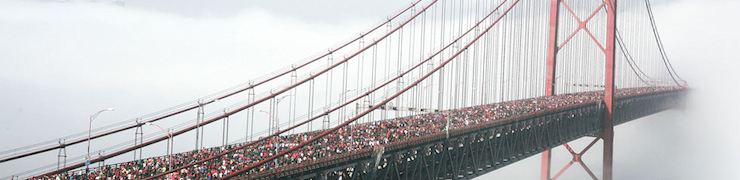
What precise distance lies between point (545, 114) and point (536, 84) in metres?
13.9

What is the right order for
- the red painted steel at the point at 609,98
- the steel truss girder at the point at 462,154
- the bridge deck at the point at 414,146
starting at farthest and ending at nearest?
the red painted steel at the point at 609,98
the bridge deck at the point at 414,146
the steel truss girder at the point at 462,154

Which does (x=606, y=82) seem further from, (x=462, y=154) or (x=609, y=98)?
(x=462, y=154)

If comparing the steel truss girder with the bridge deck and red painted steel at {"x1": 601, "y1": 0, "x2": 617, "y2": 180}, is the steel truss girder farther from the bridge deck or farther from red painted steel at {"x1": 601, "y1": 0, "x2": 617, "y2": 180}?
red painted steel at {"x1": 601, "y1": 0, "x2": 617, "y2": 180}

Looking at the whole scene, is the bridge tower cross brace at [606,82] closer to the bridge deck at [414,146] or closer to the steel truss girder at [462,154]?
the steel truss girder at [462,154]

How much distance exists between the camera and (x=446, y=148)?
73.6 ft

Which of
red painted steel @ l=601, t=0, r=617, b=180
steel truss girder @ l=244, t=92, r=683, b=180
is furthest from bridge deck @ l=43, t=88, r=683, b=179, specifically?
red painted steel @ l=601, t=0, r=617, b=180

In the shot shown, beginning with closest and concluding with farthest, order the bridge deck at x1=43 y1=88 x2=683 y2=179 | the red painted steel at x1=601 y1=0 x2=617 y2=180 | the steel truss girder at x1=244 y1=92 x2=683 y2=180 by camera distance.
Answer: the steel truss girder at x1=244 y1=92 x2=683 y2=180
the bridge deck at x1=43 y1=88 x2=683 y2=179
the red painted steel at x1=601 y1=0 x2=617 y2=180

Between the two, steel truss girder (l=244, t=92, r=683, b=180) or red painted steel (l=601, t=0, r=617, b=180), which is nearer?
steel truss girder (l=244, t=92, r=683, b=180)

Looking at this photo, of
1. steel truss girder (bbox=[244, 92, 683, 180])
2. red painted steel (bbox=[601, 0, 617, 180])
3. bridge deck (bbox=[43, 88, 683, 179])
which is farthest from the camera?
red painted steel (bbox=[601, 0, 617, 180])

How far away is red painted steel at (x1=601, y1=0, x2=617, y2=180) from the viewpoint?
38.9 m

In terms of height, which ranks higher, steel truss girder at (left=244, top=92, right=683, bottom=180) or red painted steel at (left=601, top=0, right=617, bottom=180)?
red painted steel at (left=601, top=0, right=617, bottom=180)

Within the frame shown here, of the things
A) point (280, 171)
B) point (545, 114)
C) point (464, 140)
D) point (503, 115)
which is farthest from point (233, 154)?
point (545, 114)

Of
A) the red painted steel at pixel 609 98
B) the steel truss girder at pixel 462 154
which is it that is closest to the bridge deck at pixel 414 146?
the steel truss girder at pixel 462 154

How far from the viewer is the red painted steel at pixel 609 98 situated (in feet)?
128
